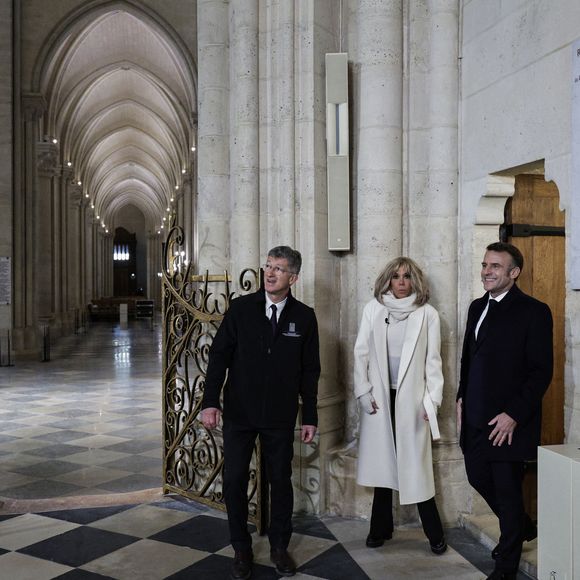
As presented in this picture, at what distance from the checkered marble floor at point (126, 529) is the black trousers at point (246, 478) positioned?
225 millimetres

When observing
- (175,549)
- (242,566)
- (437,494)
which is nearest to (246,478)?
(242,566)

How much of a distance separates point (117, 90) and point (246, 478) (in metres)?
26.4

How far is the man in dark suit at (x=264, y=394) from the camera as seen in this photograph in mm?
3719

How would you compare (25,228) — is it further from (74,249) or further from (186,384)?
(74,249)

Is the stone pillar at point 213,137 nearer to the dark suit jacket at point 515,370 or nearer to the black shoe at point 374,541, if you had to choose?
the black shoe at point 374,541

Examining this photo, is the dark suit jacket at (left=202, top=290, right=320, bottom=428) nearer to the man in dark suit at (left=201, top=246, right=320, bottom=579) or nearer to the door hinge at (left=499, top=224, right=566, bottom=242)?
the man in dark suit at (left=201, top=246, right=320, bottom=579)

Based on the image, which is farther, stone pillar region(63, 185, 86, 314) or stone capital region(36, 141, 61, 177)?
stone pillar region(63, 185, 86, 314)

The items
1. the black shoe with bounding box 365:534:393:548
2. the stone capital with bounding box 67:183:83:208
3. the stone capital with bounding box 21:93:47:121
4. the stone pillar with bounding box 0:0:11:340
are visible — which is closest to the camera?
the black shoe with bounding box 365:534:393:548

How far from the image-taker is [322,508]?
15.3 feet

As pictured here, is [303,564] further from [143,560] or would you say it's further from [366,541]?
[143,560]

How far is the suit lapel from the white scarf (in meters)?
0.03

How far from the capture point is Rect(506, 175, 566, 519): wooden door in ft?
14.4

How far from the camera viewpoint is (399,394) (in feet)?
13.1

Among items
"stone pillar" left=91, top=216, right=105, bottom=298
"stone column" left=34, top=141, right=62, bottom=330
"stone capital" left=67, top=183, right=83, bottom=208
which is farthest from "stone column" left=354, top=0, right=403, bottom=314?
"stone pillar" left=91, top=216, right=105, bottom=298
